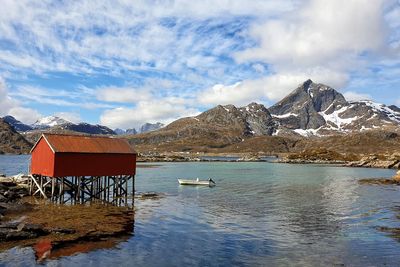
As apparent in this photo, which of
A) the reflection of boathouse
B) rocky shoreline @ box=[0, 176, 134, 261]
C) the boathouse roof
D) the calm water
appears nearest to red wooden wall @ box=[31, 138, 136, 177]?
the reflection of boathouse

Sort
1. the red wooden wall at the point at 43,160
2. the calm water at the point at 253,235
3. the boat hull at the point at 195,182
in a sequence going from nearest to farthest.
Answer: the calm water at the point at 253,235 < the red wooden wall at the point at 43,160 < the boat hull at the point at 195,182

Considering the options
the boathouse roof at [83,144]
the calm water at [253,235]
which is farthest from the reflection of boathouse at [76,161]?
the calm water at [253,235]

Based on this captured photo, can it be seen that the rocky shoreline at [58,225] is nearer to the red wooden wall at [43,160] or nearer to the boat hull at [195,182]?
the red wooden wall at [43,160]

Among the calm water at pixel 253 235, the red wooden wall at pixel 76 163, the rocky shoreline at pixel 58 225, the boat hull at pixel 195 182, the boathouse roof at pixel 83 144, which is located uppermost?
the boathouse roof at pixel 83 144

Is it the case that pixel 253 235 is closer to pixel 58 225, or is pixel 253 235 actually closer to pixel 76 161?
pixel 58 225

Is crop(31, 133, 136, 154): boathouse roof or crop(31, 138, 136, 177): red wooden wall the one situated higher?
crop(31, 133, 136, 154): boathouse roof

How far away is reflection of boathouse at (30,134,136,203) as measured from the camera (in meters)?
45.9

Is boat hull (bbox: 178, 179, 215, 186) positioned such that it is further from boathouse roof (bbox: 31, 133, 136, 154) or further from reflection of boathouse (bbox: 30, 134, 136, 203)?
boathouse roof (bbox: 31, 133, 136, 154)

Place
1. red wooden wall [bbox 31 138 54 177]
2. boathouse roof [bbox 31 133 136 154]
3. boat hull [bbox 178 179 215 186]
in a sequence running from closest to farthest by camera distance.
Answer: red wooden wall [bbox 31 138 54 177] < boathouse roof [bbox 31 133 136 154] < boat hull [bbox 178 179 215 186]

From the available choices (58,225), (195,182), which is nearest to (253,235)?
(58,225)

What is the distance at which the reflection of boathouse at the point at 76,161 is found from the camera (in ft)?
151

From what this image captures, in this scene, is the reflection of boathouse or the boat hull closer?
the reflection of boathouse

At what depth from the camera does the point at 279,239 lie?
104ft

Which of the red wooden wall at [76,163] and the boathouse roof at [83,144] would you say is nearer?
the red wooden wall at [76,163]
